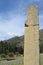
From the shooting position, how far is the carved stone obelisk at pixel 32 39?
351 centimetres

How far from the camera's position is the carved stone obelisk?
351 centimetres

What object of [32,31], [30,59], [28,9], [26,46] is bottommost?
[30,59]

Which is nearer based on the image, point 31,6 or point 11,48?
point 31,6

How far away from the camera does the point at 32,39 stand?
356 centimetres

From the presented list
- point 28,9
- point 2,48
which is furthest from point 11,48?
point 28,9

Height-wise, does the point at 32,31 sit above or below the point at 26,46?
above

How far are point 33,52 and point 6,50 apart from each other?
50670mm

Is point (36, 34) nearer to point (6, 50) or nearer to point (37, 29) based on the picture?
point (37, 29)

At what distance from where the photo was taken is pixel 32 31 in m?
3.59

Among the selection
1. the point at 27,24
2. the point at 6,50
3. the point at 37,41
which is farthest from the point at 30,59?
the point at 6,50

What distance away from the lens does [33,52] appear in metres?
3.52

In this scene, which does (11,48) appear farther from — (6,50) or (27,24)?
(27,24)

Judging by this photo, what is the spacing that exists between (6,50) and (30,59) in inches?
1994

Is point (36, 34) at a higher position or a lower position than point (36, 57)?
higher
